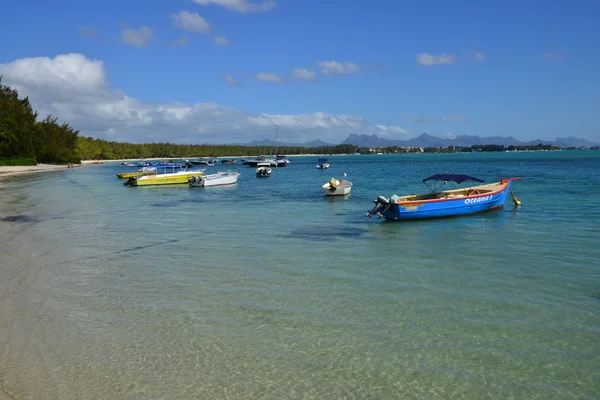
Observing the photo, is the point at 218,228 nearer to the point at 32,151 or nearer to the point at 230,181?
the point at 230,181

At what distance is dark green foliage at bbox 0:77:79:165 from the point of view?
300 feet

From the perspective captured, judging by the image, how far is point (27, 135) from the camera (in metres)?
99.3

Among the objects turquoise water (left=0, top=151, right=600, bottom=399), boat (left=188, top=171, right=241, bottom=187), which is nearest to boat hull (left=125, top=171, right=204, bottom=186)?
boat (left=188, top=171, right=241, bottom=187)

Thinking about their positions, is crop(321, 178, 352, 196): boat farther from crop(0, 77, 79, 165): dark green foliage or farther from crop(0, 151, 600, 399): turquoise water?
crop(0, 77, 79, 165): dark green foliage

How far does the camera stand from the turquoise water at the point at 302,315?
24.9 feet

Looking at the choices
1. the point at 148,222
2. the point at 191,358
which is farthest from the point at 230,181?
the point at 191,358

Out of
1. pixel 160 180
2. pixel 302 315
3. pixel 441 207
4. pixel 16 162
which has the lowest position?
pixel 302 315

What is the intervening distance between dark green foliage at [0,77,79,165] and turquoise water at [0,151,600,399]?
82896 mm

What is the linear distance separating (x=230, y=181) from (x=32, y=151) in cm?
6790

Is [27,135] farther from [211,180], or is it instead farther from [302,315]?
[302,315]

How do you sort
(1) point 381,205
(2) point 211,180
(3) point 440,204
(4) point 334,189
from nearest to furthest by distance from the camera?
(1) point 381,205
(3) point 440,204
(4) point 334,189
(2) point 211,180

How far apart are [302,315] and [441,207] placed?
17.2 m

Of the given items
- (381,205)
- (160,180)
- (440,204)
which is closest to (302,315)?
(381,205)

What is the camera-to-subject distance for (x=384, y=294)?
476 inches
